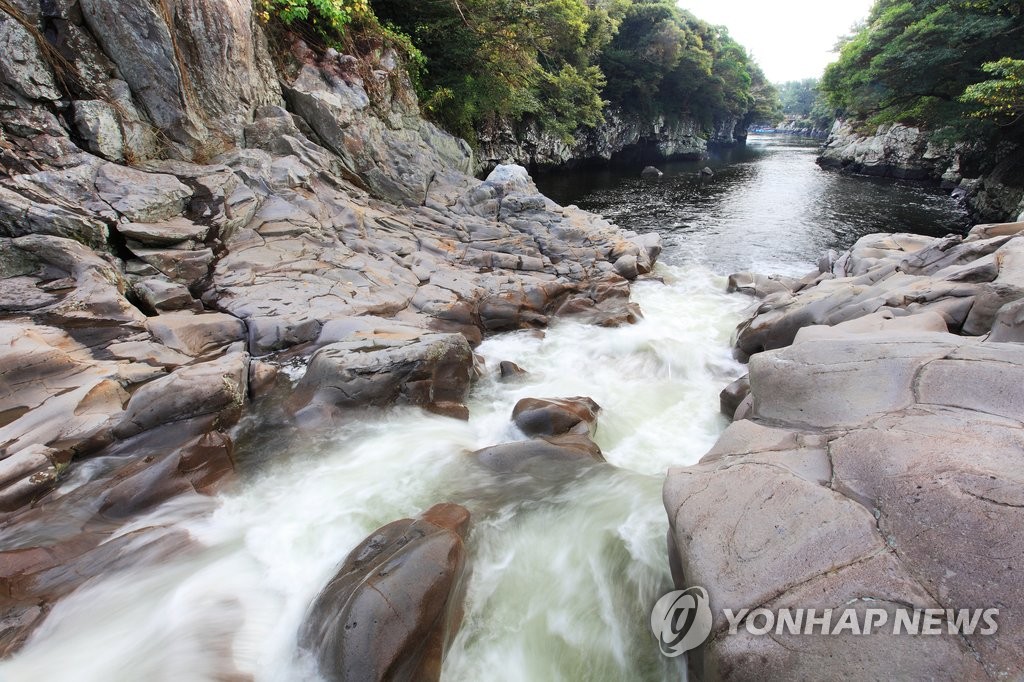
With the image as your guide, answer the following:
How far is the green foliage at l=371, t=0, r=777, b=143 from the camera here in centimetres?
1675

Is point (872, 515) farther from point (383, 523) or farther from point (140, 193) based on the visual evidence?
point (140, 193)

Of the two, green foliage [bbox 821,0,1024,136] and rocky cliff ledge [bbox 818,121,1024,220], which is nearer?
Result: green foliage [bbox 821,0,1024,136]

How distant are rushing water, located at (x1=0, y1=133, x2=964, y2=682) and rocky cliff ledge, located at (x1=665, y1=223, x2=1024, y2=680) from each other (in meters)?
0.83

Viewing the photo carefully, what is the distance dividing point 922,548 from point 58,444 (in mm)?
7007

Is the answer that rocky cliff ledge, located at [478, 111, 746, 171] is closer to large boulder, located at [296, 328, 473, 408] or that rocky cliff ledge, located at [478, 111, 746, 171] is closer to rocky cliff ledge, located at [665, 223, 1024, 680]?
large boulder, located at [296, 328, 473, 408]

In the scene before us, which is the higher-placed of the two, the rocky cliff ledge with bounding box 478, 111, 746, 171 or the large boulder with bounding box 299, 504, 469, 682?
the rocky cliff ledge with bounding box 478, 111, 746, 171

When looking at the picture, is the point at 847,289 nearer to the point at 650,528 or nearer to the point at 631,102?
the point at 650,528

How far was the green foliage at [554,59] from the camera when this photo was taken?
1675 cm

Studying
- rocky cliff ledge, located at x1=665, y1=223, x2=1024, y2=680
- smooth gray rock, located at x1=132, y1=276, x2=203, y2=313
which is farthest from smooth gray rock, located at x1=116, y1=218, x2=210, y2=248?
rocky cliff ledge, located at x1=665, y1=223, x2=1024, y2=680

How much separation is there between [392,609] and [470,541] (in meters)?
1.15

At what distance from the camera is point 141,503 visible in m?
4.34

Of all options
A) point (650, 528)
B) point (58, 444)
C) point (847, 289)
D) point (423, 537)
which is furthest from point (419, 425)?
point (847, 289)

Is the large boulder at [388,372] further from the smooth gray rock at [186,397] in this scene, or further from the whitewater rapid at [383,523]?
the smooth gray rock at [186,397]

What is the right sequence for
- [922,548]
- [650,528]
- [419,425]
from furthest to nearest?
[419,425], [650,528], [922,548]
